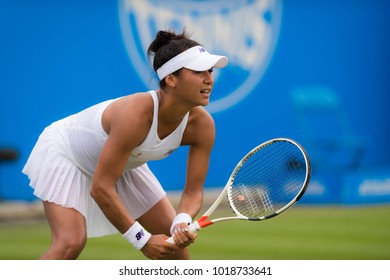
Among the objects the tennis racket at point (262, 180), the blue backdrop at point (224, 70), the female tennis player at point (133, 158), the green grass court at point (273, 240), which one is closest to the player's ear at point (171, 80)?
the female tennis player at point (133, 158)

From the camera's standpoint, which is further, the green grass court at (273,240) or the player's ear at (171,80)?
the green grass court at (273,240)

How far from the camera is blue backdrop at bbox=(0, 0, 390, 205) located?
856 cm

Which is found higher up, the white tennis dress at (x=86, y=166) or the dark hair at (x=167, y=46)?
the dark hair at (x=167, y=46)

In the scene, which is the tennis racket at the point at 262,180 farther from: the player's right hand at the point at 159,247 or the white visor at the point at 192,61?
→ the white visor at the point at 192,61

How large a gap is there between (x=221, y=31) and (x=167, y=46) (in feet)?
19.1

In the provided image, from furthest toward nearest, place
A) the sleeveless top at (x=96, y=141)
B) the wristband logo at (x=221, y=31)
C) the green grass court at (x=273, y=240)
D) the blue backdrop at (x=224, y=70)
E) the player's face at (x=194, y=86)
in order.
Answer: the wristband logo at (x=221, y=31) < the blue backdrop at (x=224, y=70) < the green grass court at (x=273, y=240) < the sleeveless top at (x=96, y=141) < the player's face at (x=194, y=86)

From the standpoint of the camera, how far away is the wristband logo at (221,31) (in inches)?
364

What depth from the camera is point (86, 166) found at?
4301mm

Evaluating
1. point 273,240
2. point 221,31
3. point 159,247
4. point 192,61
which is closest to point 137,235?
point 159,247

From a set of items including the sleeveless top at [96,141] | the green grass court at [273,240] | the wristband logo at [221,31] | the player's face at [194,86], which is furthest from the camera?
the wristband logo at [221,31]

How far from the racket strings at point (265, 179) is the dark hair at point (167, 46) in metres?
0.63

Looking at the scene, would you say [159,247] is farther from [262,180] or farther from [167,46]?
[167,46]

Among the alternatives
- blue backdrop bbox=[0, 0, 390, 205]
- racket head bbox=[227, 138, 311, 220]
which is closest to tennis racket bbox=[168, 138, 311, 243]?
racket head bbox=[227, 138, 311, 220]
